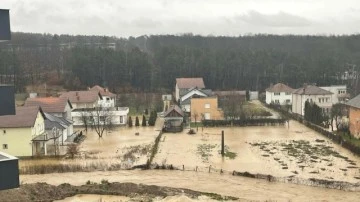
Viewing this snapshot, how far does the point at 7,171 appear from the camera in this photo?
9641mm

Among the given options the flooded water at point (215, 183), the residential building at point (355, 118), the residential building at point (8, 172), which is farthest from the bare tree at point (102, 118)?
the residential building at point (8, 172)

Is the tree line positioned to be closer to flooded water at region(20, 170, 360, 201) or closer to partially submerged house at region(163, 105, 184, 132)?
partially submerged house at region(163, 105, 184, 132)

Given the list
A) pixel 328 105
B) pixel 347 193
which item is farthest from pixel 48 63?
pixel 347 193

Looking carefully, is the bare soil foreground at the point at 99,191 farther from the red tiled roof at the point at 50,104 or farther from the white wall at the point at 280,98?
the white wall at the point at 280,98

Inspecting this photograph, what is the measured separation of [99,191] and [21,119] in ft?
37.3

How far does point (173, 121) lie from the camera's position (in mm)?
38406

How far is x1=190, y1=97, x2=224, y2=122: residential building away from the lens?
43.1m

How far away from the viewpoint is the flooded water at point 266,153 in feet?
76.5

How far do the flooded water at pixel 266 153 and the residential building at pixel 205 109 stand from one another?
17.3 ft

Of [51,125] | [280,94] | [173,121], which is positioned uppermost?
[280,94]

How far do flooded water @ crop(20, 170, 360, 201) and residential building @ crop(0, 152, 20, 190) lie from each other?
10867mm

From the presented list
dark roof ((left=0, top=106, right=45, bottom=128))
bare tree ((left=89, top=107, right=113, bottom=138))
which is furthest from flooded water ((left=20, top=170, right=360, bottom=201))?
bare tree ((left=89, top=107, right=113, bottom=138))

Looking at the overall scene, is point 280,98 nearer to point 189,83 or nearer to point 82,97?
point 189,83

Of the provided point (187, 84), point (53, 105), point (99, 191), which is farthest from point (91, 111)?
point (99, 191)
